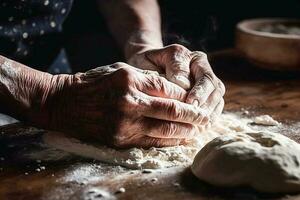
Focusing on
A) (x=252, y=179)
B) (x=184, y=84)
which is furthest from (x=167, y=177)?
(x=184, y=84)

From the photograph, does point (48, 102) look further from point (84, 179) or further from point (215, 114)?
point (215, 114)

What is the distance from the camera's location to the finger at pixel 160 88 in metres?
1.21

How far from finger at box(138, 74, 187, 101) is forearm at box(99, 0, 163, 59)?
Result: 1.56 ft

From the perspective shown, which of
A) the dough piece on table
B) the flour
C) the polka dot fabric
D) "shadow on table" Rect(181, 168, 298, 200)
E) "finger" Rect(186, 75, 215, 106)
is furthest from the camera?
the polka dot fabric

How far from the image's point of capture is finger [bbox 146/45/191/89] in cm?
135

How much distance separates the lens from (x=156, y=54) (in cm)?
152

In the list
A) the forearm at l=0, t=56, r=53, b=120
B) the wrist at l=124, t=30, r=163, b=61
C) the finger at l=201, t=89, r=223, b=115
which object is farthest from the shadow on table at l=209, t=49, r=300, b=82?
the forearm at l=0, t=56, r=53, b=120

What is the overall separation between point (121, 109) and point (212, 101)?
28 cm

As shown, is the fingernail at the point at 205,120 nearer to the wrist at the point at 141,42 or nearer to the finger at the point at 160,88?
the finger at the point at 160,88

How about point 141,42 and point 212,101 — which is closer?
point 212,101

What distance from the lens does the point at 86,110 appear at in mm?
1206

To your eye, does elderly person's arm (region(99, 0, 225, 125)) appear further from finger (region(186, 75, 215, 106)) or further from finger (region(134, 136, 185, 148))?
finger (region(134, 136, 185, 148))

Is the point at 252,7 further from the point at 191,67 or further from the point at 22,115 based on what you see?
the point at 22,115

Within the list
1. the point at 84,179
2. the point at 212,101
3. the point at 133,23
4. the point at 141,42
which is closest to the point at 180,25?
the point at 133,23
